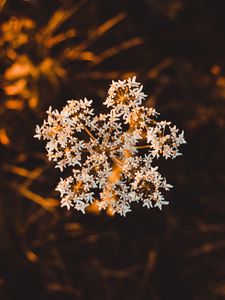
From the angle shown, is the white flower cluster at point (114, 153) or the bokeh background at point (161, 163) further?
the bokeh background at point (161, 163)

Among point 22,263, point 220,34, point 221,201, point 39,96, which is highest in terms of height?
point 220,34

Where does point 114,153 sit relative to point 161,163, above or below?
below

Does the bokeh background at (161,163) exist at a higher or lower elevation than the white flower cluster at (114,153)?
higher

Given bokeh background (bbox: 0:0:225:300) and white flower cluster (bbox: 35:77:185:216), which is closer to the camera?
white flower cluster (bbox: 35:77:185:216)

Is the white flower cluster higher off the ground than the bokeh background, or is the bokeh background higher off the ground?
the bokeh background

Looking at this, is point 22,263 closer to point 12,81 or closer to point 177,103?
point 12,81

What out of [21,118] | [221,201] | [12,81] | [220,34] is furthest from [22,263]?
[220,34]

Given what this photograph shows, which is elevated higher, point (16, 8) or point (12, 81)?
point (16, 8)

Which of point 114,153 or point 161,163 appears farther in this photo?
point 161,163
